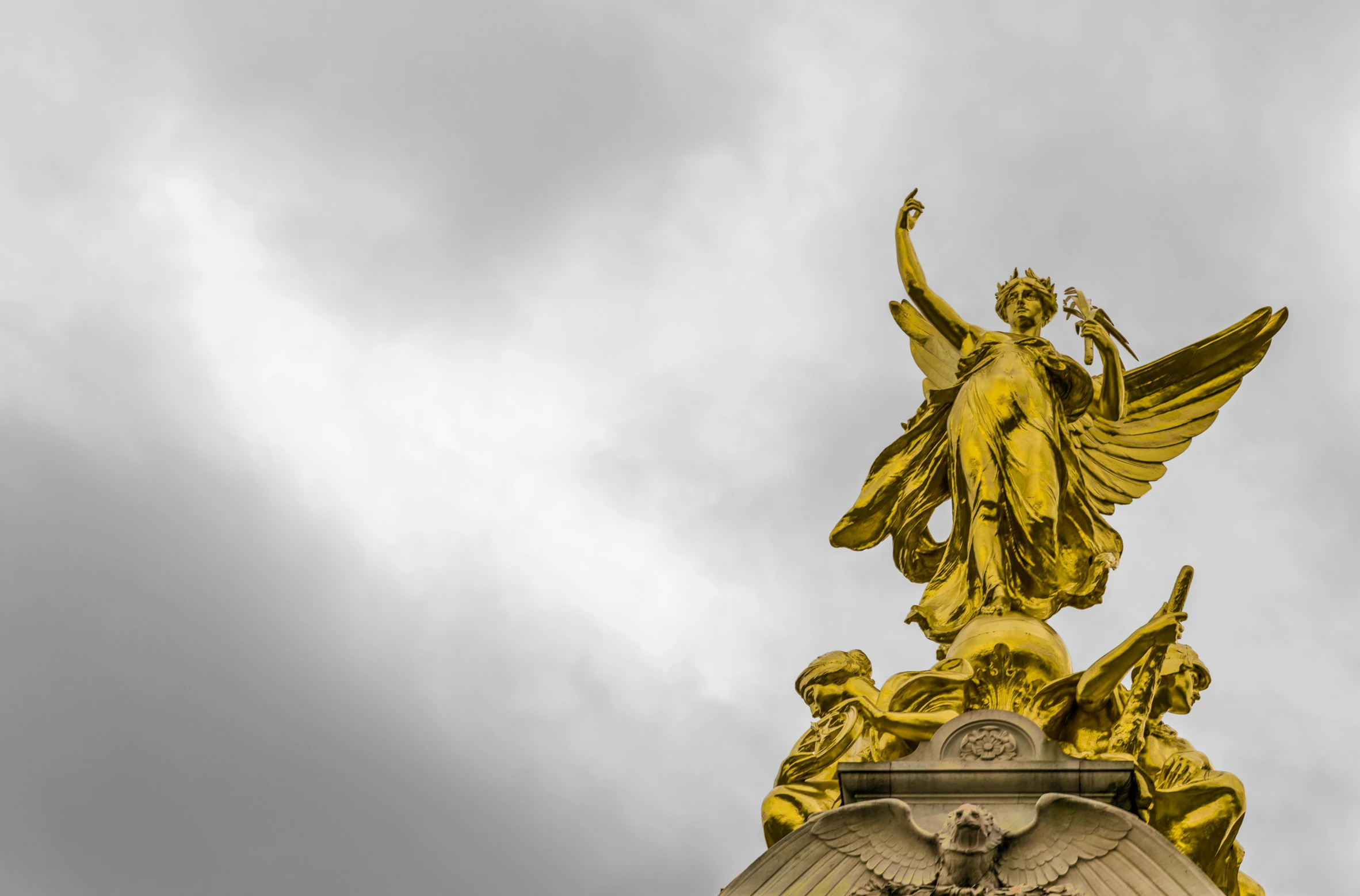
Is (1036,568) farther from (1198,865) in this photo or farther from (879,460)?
(1198,865)

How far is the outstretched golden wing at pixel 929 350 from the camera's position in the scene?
18.5 m

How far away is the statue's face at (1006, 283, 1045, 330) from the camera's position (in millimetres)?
17891

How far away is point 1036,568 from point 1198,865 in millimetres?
3254

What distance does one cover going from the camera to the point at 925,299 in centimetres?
1847

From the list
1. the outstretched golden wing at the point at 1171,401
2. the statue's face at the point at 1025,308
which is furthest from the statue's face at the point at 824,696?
the statue's face at the point at 1025,308

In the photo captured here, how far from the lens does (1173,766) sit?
1424 centimetres

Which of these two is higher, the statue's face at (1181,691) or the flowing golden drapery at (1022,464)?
the flowing golden drapery at (1022,464)

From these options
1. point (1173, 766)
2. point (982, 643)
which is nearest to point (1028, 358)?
point (982, 643)

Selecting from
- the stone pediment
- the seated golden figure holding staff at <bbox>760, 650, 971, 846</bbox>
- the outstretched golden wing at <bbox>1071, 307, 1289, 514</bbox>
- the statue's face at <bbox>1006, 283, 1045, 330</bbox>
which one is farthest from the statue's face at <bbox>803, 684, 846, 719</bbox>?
→ the statue's face at <bbox>1006, 283, 1045, 330</bbox>

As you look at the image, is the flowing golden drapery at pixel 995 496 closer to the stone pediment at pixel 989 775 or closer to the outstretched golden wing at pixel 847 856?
the stone pediment at pixel 989 775

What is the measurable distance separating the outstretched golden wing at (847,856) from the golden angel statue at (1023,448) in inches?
109

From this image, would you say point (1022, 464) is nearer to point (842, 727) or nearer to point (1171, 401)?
point (1171, 401)

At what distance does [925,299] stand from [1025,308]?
95 cm

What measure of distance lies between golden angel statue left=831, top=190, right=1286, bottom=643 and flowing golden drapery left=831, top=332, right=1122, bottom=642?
1 cm
